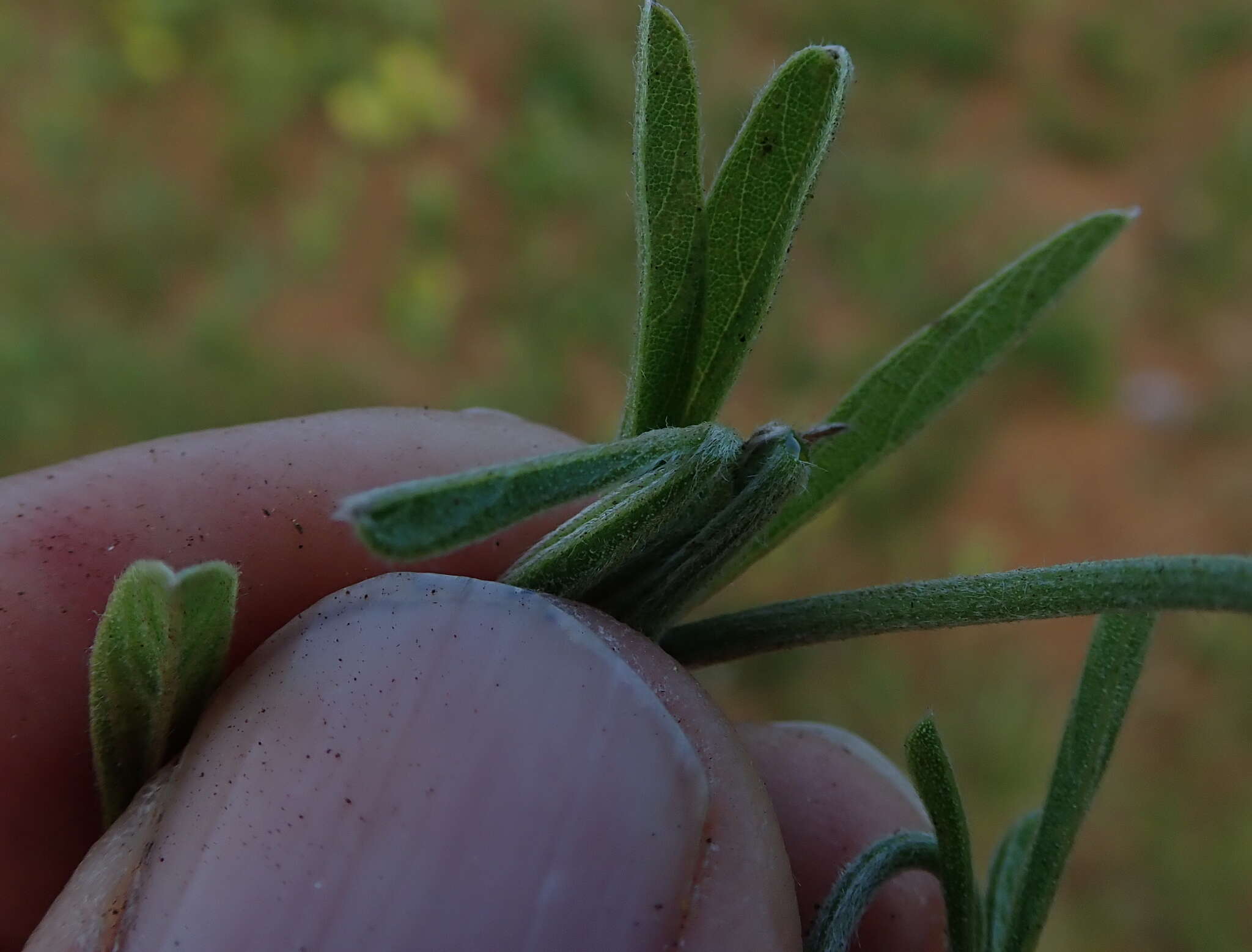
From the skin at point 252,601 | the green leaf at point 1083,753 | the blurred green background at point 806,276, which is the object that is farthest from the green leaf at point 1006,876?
the blurred green background at point 806,276

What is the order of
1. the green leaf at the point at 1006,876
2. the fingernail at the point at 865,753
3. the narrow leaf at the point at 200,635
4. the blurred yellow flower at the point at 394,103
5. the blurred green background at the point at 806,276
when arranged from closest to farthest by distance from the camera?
1. the narrow leaf at the point at 200,635
2. the green leaf at the point at 1006,876
3. the fingernail at the point at 865,753
4. the blurred green background at the point at 806,276
5. the blurred yellow flower at the point at 394,103

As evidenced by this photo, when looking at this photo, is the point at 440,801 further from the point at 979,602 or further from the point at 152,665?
the point at 979,602

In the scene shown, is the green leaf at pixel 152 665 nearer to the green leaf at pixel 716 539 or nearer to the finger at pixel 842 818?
the green leaf at pixel 716 539

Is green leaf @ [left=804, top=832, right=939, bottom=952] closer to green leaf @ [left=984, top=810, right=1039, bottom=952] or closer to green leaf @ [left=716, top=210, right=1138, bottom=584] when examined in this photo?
green leaf @ [left=984, top=810, right=1039, bottom=952]

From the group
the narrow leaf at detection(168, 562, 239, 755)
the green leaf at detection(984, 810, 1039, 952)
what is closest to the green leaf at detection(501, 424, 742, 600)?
the narrow leaf at detection(168, 562, 239, 755)

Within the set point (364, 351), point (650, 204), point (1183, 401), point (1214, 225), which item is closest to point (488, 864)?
point (650, 204)

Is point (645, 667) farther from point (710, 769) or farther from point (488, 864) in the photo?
point (488, 864)

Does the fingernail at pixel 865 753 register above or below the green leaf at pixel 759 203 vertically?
below
